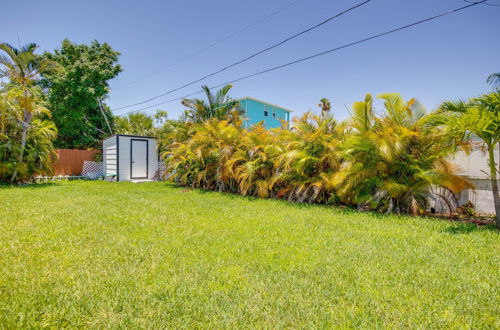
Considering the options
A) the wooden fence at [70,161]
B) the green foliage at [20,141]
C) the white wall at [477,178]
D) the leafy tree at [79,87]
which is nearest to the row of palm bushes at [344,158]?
the white wall at [477,178]

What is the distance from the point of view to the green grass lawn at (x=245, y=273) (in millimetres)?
1890

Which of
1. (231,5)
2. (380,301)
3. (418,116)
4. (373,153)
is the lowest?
(380,301)

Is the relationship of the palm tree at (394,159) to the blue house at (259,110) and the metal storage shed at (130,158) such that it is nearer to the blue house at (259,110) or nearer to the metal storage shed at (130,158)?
the metal storage shed at (130,158)

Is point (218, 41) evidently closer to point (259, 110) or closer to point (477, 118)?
point (259, 110)

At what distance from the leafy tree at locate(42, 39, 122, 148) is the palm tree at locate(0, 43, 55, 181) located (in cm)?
665

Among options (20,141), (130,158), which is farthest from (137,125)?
(20,141)

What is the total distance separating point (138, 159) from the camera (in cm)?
1380

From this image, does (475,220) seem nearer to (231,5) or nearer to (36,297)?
Result: (36,297)

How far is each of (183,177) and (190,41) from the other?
805 cm

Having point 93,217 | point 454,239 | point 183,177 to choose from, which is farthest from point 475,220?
point 183,177

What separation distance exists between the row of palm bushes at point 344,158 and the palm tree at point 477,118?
334 millimetres

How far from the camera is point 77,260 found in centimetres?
287

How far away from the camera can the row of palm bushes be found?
17.5 feet

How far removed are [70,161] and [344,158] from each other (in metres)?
15.4
